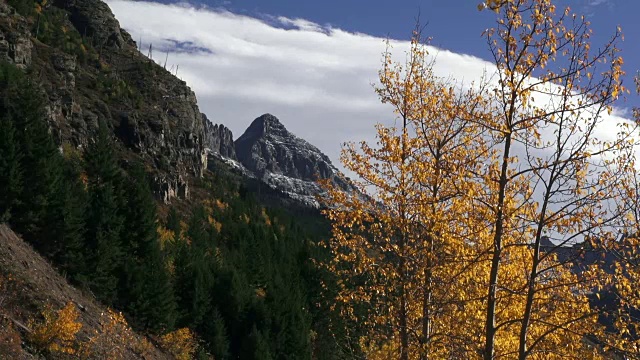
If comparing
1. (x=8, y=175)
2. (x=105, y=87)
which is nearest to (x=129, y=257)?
(x=8, y=175)

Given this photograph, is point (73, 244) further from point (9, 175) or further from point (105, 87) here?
point (105, 87)

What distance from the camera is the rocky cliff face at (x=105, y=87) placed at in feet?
226

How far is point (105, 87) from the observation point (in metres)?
92.6

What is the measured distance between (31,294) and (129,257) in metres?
15.1

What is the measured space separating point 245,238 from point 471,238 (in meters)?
63.1

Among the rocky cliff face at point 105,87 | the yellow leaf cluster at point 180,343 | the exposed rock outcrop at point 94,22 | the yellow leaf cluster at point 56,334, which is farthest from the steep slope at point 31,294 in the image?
the exposed rock outcrop at point 94,22

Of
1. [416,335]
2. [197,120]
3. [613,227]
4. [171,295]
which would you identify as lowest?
[171,295]

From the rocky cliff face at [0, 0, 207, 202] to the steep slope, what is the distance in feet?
117

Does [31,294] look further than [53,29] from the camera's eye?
No

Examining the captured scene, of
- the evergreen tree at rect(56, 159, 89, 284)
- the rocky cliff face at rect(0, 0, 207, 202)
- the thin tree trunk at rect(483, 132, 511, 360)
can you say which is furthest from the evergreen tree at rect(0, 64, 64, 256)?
→ the thin tree trunk at rect(483, 132, 511, 360)

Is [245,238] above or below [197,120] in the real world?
below

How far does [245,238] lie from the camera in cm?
7038

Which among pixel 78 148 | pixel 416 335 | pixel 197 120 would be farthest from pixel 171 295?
pixel 197 120

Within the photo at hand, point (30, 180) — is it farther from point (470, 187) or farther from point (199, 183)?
point (199, 183)
